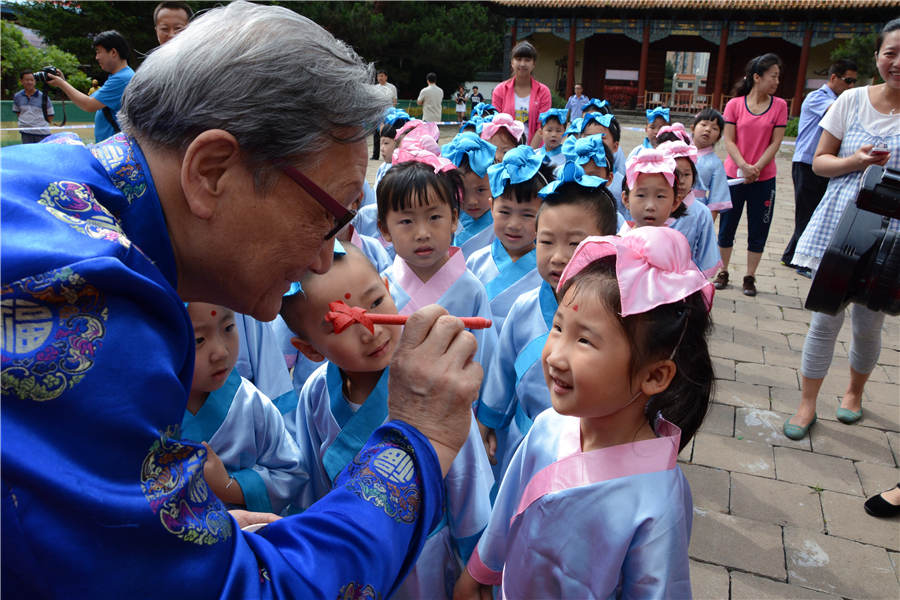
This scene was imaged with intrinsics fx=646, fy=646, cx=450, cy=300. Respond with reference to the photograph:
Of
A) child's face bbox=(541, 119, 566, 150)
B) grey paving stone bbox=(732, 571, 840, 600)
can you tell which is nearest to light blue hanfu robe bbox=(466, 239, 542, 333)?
grey paving stone bbox=(732, 571, 840, 600)

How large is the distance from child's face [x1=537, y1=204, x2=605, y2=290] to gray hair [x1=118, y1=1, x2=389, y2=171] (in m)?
1.43

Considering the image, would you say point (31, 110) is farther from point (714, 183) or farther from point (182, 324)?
point (182, 324)

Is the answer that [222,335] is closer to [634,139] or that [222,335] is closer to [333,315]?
[333,315]

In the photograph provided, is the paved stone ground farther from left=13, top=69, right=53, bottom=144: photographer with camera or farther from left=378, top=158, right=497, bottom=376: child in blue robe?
left=13, top=69, right=53, bottom=144: photographer with camera

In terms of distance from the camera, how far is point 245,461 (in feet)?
6.14

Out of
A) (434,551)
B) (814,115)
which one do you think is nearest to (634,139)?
(814,115)

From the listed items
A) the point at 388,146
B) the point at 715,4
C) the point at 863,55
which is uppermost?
the point at 715,4

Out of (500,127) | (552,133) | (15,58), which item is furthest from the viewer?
(15,58)

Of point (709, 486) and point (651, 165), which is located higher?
point (651, 165)

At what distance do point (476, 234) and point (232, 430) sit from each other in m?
2.50

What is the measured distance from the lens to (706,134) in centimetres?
565

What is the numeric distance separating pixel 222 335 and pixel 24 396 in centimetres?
105

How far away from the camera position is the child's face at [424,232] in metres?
2.79

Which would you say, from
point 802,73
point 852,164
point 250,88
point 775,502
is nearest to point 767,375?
point 775,502
